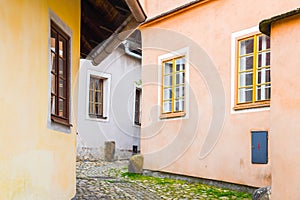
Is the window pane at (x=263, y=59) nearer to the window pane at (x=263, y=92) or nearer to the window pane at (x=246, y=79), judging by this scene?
the window pane at (x=246, y=79)

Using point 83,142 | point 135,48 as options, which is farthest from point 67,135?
point 135,48

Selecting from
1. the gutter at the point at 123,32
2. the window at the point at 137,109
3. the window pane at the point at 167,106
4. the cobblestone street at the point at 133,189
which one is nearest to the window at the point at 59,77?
the gutter at the point at 123,32

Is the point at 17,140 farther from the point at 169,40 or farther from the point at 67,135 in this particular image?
the point at 169,40

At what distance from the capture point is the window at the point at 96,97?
1551 centimetres

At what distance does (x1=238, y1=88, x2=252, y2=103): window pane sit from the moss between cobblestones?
1.84 metres

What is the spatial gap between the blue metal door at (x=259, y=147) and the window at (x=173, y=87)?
7.84 ft

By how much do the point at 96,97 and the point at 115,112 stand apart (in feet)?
3.53

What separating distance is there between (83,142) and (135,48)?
461 centimetres

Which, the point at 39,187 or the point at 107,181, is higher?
the point at 39,187

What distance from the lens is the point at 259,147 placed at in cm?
793

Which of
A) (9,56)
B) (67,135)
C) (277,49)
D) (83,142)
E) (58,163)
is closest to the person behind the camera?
(9,56)

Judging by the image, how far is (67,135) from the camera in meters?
5.67

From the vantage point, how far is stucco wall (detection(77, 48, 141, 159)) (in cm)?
1488

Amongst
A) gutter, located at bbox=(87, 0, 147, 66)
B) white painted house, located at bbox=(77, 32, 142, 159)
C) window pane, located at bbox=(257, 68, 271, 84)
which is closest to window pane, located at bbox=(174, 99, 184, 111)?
gutter, located at bbox=(87, 0, 147, 66)
